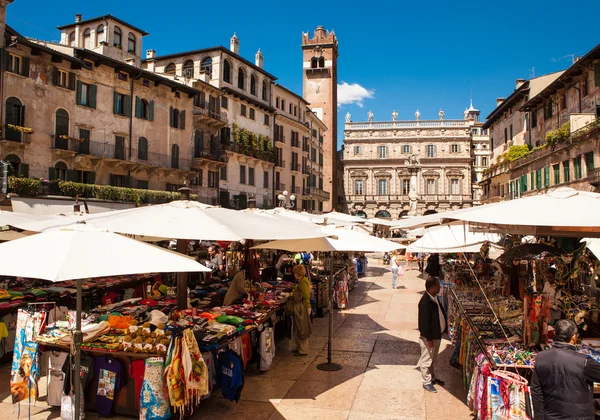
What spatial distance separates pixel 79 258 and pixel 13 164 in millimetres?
21441

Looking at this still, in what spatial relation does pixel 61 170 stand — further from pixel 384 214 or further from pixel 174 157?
pixel 384 214

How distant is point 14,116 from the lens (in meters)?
22.7

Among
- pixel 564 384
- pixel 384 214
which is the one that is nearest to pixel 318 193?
pixel 384 214

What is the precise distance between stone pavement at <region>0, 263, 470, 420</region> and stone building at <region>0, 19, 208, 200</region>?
1950cm

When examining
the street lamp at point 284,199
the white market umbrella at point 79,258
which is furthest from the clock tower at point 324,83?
the white market umbrella at point 79,258

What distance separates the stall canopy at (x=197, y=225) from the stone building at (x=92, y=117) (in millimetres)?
18766

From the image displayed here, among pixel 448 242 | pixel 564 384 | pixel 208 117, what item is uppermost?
pixel 208 117

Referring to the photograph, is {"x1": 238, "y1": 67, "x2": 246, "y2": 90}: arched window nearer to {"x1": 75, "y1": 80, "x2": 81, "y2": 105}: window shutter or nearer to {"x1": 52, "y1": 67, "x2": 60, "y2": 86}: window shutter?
{"x1": 75, "y1": 80, "x2": 81, "y2": 105}: window shutter

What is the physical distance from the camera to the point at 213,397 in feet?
22.1

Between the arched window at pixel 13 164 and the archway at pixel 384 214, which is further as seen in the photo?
the archway at pixel 384 214

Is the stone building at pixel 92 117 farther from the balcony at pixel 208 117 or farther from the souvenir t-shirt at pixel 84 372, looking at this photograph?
the souvenir t-shirt at pixel 84 372

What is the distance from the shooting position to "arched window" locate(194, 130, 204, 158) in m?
34.1

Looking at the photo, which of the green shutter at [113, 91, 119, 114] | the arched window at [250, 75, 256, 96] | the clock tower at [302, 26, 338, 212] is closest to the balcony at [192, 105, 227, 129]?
the arched window at [250, 75, 256, 96]

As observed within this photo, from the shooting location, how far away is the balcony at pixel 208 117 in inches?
1340
